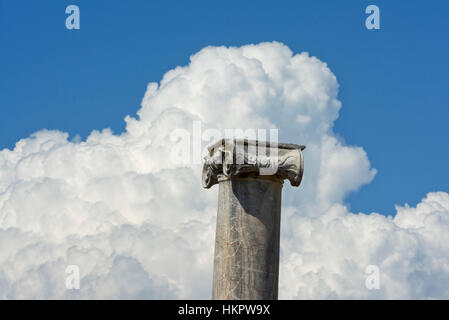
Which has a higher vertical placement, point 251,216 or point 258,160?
point 258,160

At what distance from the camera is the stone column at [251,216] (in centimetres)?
1215

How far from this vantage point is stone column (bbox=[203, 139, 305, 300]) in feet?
39.9

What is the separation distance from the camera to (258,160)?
12008mm

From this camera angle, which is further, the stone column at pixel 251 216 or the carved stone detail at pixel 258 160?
the stone column at pixel 251 216

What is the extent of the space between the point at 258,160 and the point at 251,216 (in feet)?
3.33

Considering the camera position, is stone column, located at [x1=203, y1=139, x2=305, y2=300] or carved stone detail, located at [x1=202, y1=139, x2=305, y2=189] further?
stone column, located at [x1=203, y1=139, x2=305, y2=300]

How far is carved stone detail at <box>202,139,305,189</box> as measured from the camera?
471 inches

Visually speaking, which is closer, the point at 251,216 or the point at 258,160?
the point at 258,160

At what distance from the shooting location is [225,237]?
12.5 m

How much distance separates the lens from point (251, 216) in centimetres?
1238
